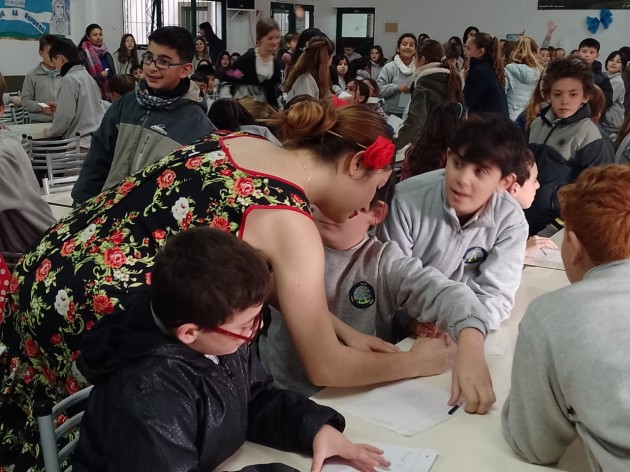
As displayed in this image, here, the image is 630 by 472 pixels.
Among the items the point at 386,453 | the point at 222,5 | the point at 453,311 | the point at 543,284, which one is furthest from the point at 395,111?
the point at 222,5

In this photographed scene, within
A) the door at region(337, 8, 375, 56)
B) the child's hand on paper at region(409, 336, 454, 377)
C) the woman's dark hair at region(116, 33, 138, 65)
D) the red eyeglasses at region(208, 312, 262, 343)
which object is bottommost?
the child's hand on paper at region(409, 336, 454, 377)

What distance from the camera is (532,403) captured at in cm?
125

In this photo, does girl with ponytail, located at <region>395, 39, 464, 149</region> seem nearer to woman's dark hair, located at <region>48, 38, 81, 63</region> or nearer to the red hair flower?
woman's dark hair, located at <region>48, 38, 81, 63</region>

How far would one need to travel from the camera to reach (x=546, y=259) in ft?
9.18

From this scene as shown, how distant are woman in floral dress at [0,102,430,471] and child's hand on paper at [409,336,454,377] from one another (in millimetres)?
34

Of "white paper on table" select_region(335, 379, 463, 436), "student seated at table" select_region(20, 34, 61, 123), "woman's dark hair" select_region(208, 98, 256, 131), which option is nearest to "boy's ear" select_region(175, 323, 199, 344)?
"white paper on table" select_region(335, 379, 463, 436)

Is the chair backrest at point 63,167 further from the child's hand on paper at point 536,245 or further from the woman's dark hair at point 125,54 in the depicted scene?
the woman's dark hair at point 125,54

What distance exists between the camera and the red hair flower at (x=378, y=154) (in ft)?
5.19

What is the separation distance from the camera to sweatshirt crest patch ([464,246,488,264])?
2.22 meters

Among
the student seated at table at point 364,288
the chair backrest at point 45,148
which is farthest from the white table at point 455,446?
the chair backrest at point 45,148

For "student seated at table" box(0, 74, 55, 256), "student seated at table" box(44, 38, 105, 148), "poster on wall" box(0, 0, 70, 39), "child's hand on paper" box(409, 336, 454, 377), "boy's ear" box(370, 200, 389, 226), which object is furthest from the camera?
"poster on wall" box(0, 0, 70, 39)

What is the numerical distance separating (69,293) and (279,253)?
46 centimetres

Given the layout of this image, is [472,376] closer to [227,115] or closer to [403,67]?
[227,115]

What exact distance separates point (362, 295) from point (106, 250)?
2.45ft
